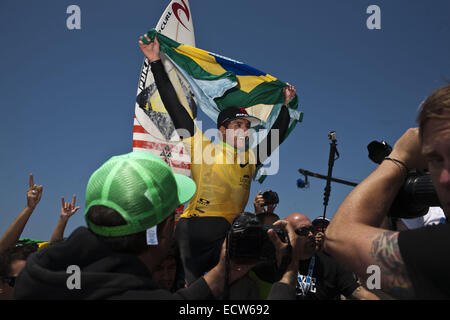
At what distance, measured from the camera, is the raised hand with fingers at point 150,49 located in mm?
4188

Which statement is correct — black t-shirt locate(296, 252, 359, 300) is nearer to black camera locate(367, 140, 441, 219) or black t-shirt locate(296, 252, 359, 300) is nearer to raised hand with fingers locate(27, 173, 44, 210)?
black camera locate(367, 140, 441, 219)

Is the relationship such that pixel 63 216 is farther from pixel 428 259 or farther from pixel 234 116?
pixel 428 259

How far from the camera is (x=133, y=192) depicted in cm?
147

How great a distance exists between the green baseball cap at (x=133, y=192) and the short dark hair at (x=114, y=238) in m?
0.02

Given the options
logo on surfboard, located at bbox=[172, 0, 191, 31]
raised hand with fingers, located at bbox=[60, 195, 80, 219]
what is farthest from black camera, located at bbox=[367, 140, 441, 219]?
logo on surfboard, located at bbox=[172, 0, 191, 31]

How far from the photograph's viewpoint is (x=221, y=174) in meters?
3.30

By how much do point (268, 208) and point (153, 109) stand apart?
6.97ft

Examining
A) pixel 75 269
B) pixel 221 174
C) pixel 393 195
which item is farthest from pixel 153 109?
pixel 393 195

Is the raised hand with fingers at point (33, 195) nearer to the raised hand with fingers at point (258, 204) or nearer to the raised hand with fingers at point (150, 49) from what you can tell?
the raised hand with fingers at point (150, 49)

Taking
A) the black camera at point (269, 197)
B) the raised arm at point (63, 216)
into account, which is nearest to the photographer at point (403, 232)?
the black camera at point (269, 197)

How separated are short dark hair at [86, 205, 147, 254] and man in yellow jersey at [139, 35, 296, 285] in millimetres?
1488

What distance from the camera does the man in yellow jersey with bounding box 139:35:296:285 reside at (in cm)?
294

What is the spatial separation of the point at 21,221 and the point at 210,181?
2.19 meters
